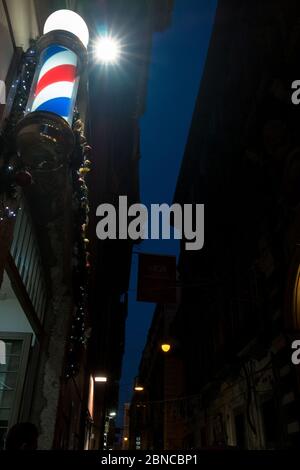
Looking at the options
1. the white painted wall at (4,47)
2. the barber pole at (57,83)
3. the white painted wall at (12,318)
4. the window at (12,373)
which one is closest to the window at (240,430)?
the window at (12,373)

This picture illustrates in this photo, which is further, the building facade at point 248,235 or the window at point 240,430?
the window at point 240,430

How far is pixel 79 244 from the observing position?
640cm

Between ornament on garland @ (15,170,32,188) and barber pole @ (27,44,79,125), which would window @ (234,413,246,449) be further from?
barber pole @ (27,44,79,125)

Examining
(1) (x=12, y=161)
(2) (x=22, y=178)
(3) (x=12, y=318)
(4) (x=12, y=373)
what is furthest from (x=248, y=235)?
(2) (x=22, y=178)

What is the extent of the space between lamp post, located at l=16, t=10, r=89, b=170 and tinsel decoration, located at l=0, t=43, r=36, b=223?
165 mm

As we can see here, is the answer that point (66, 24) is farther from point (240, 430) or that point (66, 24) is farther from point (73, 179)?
point (240, 430)

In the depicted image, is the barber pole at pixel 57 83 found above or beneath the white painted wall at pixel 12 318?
above

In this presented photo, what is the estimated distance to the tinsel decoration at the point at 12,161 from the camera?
2814 millimetres

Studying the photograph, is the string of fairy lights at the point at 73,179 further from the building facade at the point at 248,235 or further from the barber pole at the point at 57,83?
the building facade at the point at 248,235

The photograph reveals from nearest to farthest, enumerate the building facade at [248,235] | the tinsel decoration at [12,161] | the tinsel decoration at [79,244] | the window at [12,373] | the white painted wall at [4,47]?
the tinsel decoration at [12,161] < the white painted wall at [4,47] < the tinsel decoration at [79,244] < the window at [12,373] < the building facade at [248,235]

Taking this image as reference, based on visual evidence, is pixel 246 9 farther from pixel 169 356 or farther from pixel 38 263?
pixel 169 356

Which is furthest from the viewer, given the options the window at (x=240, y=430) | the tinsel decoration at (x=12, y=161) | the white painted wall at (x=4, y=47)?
the window at (x=240, y=430)

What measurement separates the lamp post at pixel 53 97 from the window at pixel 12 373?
149 inches
